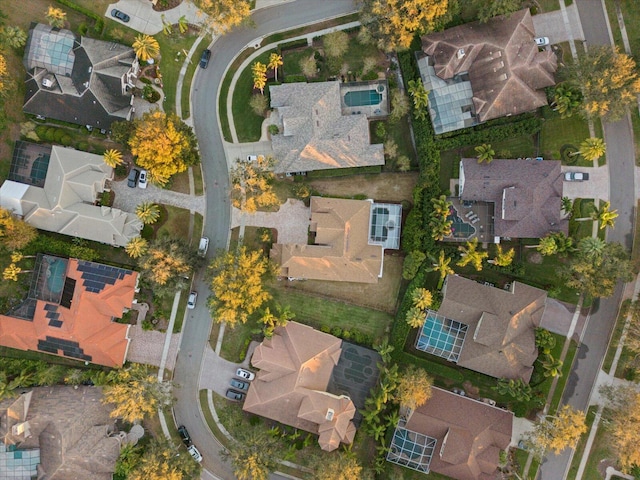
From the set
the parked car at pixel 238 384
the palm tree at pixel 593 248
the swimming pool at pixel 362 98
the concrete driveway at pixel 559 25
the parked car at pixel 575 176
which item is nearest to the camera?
the palm tree at pixel 593 248

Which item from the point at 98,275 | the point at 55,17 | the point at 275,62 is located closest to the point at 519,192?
the point at 275,62

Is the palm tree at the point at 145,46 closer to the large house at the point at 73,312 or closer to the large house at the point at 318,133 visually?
the large house at the point at 318,133

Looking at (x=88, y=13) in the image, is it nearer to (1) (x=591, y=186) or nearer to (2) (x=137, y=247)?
(2) (x=137, y=247)

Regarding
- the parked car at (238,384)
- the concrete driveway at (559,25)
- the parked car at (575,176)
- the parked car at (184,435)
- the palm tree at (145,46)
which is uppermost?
the concrete driveway at (559,25)

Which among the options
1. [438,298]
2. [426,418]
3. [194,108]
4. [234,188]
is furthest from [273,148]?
[426,418]

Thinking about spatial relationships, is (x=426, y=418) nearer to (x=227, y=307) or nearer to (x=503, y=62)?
(x=227, y=307)

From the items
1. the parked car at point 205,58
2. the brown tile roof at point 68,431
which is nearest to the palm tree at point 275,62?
the parked car at point 205,58
